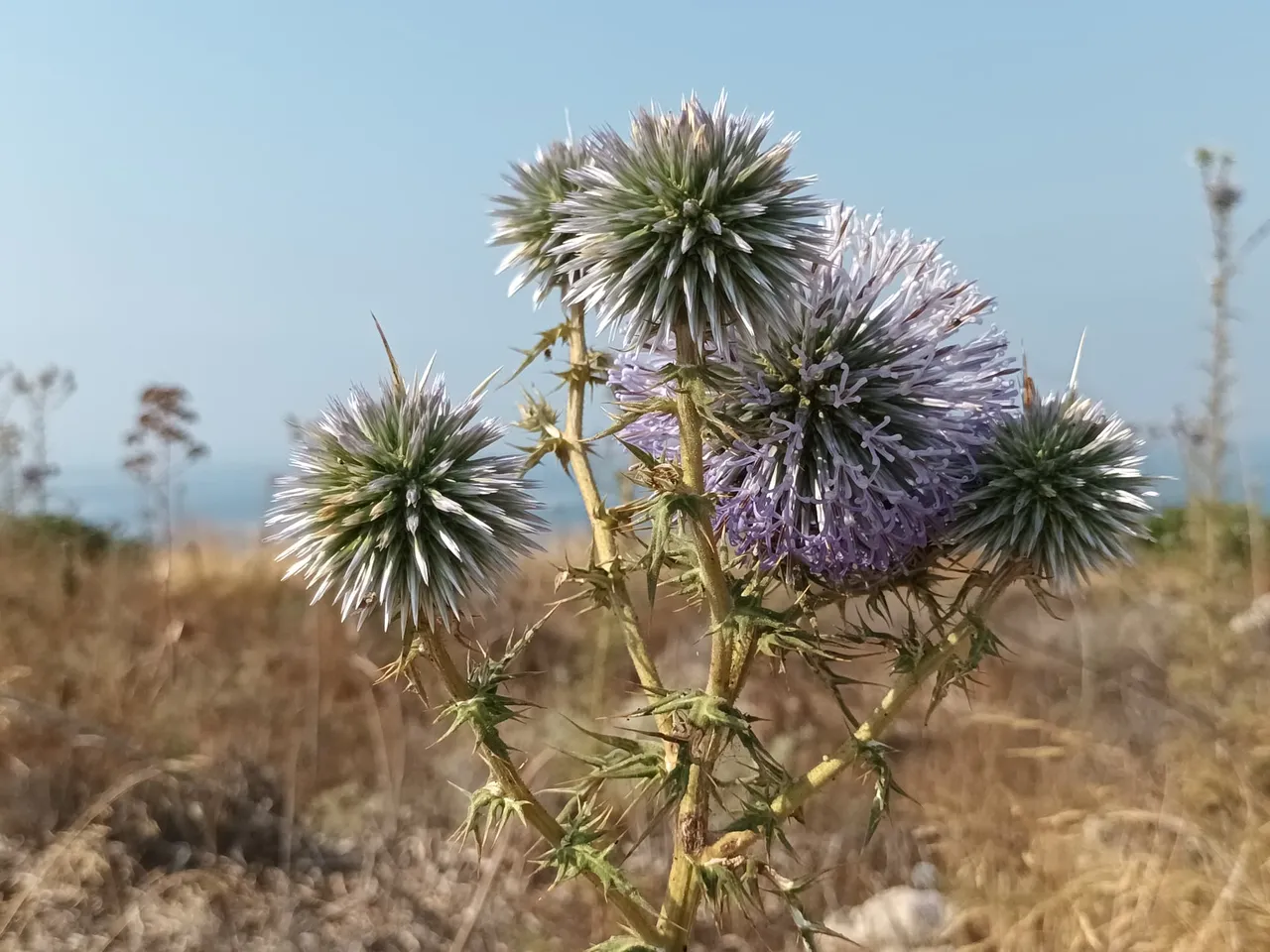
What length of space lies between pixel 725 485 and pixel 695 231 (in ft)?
1.23

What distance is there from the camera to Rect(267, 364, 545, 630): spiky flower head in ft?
4.63

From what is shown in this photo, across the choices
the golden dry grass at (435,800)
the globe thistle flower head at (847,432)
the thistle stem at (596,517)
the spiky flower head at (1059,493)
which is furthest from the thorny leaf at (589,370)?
the golden dry grass at (435,800)

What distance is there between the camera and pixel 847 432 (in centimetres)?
140

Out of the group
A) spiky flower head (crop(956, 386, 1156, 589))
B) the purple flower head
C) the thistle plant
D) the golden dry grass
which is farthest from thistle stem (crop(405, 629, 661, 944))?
the golden dry grass

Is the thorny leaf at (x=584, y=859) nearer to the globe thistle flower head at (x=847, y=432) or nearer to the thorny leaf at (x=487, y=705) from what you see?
the thorny leaf at (x=487, y=705)

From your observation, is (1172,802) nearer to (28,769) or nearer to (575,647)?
(575,647)

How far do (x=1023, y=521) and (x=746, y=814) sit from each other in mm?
644

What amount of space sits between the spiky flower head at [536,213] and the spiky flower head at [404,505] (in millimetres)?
368

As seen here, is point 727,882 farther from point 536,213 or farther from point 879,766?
point 536,213

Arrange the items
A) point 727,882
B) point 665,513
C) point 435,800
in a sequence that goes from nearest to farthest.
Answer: point 665,513, point 727,882, point 435,800

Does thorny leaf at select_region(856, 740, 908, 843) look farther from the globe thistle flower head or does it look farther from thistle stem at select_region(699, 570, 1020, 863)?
the globe thistle flower head

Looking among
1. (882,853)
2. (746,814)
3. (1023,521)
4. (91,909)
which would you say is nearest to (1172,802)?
(882,853)

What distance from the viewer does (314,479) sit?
61.0 inches

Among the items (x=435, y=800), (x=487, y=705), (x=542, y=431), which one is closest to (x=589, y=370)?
(x=542, y=431)
